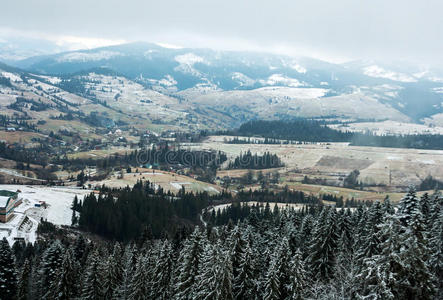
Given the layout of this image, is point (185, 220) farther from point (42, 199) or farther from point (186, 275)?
point (186, 275)

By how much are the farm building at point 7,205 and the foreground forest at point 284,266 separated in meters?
44.0

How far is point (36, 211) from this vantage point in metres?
130

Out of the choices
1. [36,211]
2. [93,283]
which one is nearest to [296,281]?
[93,283]

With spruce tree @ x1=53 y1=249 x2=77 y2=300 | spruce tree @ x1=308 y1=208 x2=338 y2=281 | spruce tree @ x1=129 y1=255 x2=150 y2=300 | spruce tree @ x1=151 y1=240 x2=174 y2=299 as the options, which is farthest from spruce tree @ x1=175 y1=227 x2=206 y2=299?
spruce tree @ x1=53 y1=249 x2=77 y2=300

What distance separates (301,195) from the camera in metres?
189

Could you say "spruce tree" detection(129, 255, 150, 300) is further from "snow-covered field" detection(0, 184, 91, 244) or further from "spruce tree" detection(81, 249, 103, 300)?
"snow-covered field" detection(0, 184, 91, 244)

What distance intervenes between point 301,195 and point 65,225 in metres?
111

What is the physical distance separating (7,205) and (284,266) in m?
100

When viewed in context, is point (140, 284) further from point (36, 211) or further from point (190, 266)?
point (36, 211)

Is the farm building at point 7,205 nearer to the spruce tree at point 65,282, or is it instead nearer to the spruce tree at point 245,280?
the spruce tree at point 65,282

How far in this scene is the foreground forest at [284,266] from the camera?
91.0 ft

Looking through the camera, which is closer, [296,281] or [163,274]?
[296,281]

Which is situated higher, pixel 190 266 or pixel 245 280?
pixel 190 266

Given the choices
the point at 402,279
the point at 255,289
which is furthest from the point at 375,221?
the point at 402,279
